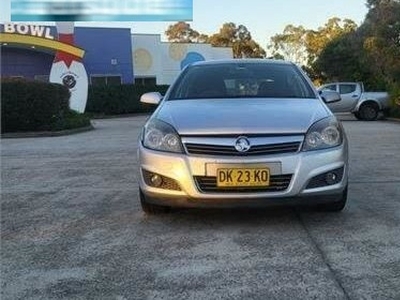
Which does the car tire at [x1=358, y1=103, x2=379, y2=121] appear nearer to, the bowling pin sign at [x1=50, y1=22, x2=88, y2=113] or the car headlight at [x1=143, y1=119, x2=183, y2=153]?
the bowling pin sign at [x1=50, y1=22, x2=88, y2=113]

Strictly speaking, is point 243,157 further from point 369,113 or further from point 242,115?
point 369,113

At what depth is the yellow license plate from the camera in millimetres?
5207

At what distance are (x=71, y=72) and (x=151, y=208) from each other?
22688mm

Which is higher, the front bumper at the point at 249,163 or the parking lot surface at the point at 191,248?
the front bumper at the point at 249,163

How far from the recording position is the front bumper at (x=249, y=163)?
524cm

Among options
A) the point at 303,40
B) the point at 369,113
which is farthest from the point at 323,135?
the point at 303,40

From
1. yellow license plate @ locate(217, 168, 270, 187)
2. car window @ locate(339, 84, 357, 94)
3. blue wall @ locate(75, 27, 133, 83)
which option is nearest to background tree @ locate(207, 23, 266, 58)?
blue wall @ locate(75, 27, 133, 83)

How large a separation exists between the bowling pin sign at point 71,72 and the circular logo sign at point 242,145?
75.8 feet

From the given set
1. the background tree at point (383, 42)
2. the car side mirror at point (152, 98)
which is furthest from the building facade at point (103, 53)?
the car side mirror at point (152, 98)

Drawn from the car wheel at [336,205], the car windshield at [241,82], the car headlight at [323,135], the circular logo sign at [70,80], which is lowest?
the car wheel at [336,205]

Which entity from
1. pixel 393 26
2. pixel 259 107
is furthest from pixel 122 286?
pixel 393 26

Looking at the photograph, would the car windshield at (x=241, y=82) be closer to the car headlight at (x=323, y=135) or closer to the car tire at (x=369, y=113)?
the car headlight at (x=323, y=135)

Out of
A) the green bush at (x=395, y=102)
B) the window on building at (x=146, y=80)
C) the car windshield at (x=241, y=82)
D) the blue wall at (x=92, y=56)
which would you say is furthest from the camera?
the window on building at (x=146, y=80)

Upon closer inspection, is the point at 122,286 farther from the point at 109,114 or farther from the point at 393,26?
the point at 109,114
